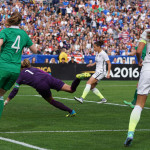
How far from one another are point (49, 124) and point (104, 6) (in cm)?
2862

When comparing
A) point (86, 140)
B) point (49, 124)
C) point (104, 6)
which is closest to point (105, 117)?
point (49, 124)

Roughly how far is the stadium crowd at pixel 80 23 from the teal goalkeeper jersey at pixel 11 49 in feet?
71.6

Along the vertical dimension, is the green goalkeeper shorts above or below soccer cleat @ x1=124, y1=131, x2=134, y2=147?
above

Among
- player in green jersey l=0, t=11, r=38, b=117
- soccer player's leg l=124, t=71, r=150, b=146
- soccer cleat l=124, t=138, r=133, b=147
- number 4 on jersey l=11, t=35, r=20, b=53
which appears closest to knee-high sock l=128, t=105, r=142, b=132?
soccer player's leg l=124, t=71, r=150, b=146

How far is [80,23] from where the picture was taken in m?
35.5

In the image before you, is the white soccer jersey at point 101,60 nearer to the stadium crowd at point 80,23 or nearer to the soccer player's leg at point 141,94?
the soccer player's leg at point 141,94

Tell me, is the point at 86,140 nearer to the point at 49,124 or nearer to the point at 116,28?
the point at 49,124

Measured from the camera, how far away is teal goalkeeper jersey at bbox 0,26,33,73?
8.64 meters

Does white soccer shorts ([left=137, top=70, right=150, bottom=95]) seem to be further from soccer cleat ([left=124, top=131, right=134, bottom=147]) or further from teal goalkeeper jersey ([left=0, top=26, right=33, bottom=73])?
teal goalkeeper jersey ([left=0, top=26, right=33, bottom=73])

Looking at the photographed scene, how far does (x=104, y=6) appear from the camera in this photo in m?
38.1

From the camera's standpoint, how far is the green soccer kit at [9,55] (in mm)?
8625

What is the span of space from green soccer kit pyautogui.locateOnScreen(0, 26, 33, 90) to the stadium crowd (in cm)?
2183

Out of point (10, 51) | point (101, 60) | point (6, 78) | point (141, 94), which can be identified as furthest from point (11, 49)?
point (101, 60)


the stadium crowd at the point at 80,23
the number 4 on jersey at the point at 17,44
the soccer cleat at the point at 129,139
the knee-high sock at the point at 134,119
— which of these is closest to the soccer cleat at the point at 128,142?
the soccer cleat at the point at 129,139
